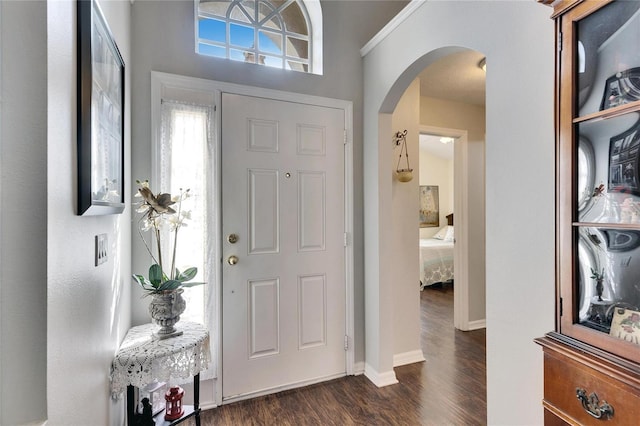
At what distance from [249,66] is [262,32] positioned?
411 mm

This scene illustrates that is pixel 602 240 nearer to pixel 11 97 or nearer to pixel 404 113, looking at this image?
pixel 11 97

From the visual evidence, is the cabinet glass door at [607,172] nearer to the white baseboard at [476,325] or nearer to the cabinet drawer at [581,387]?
the cabinet drawer at [581,387]

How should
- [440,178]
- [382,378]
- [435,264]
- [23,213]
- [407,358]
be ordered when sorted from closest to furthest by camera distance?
[23,213] → [382,378] → [407,358] → [435,264] → [440,178]

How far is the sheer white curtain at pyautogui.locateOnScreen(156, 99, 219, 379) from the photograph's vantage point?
2.01 m

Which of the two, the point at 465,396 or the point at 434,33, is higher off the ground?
the point at 434,33

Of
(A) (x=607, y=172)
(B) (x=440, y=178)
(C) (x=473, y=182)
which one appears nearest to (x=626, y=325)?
(A) (x=607, y=172)

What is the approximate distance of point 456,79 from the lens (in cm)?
294

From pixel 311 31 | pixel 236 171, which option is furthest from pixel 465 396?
pixel 311 31

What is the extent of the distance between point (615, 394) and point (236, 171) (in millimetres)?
2035

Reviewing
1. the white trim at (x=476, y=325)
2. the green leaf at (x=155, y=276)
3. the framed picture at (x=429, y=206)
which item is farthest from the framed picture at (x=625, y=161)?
the framed picture at (x=429, y=206)

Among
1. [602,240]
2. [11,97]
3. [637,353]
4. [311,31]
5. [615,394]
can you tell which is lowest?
[615,394]

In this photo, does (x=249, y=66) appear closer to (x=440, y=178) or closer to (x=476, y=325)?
(x=476, y=325)

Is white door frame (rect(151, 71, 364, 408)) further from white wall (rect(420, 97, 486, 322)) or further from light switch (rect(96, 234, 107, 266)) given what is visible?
white wall (rect(420, 97, 486, 322))

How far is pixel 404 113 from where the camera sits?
2.75 m
